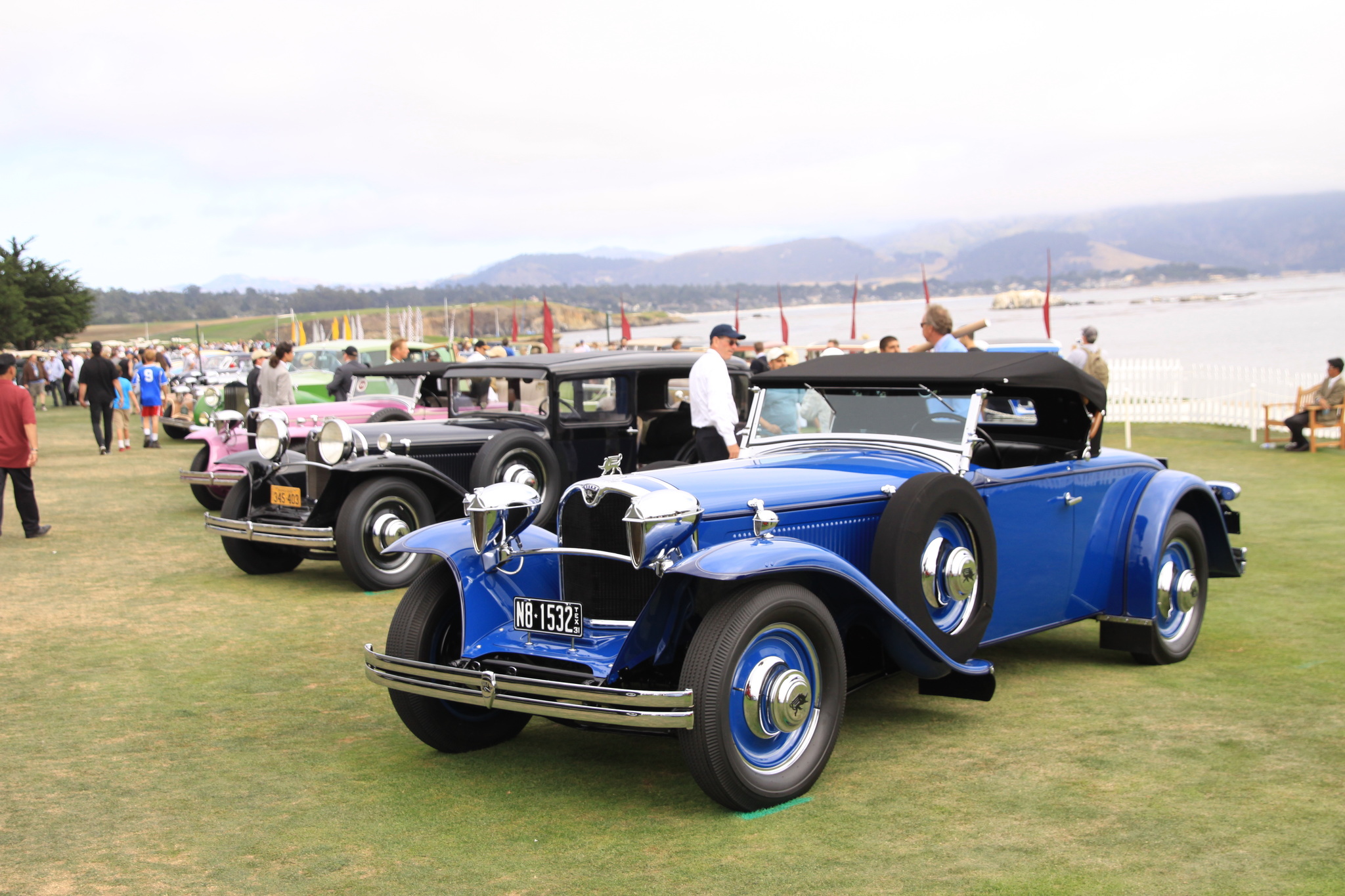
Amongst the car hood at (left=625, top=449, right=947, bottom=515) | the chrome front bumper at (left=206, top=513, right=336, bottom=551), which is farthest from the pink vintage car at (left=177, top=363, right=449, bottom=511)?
the car hood at (left=625, top=449, right=947, bottom=515)

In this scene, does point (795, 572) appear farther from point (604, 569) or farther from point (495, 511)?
point (495, 511)

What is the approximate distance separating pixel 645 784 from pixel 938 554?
5.20 ft

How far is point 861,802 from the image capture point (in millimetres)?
3875

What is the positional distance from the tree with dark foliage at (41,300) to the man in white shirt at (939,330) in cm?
5075

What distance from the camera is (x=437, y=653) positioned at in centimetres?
457

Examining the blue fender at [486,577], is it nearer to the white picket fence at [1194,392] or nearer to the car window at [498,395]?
the car window at [498,395]

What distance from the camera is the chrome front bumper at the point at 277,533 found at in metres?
7.93

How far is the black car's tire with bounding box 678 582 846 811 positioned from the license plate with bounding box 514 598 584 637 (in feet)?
2.07

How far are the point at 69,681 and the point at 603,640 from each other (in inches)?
131

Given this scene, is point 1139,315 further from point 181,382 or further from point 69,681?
point 69,681

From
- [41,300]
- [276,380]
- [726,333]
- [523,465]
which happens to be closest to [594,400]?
[523,465]

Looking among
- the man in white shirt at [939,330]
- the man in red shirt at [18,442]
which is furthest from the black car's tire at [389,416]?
the man in white shirt at [939,330]

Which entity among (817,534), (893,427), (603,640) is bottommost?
(603,640)

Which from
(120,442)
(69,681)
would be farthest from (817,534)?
(120,442)
